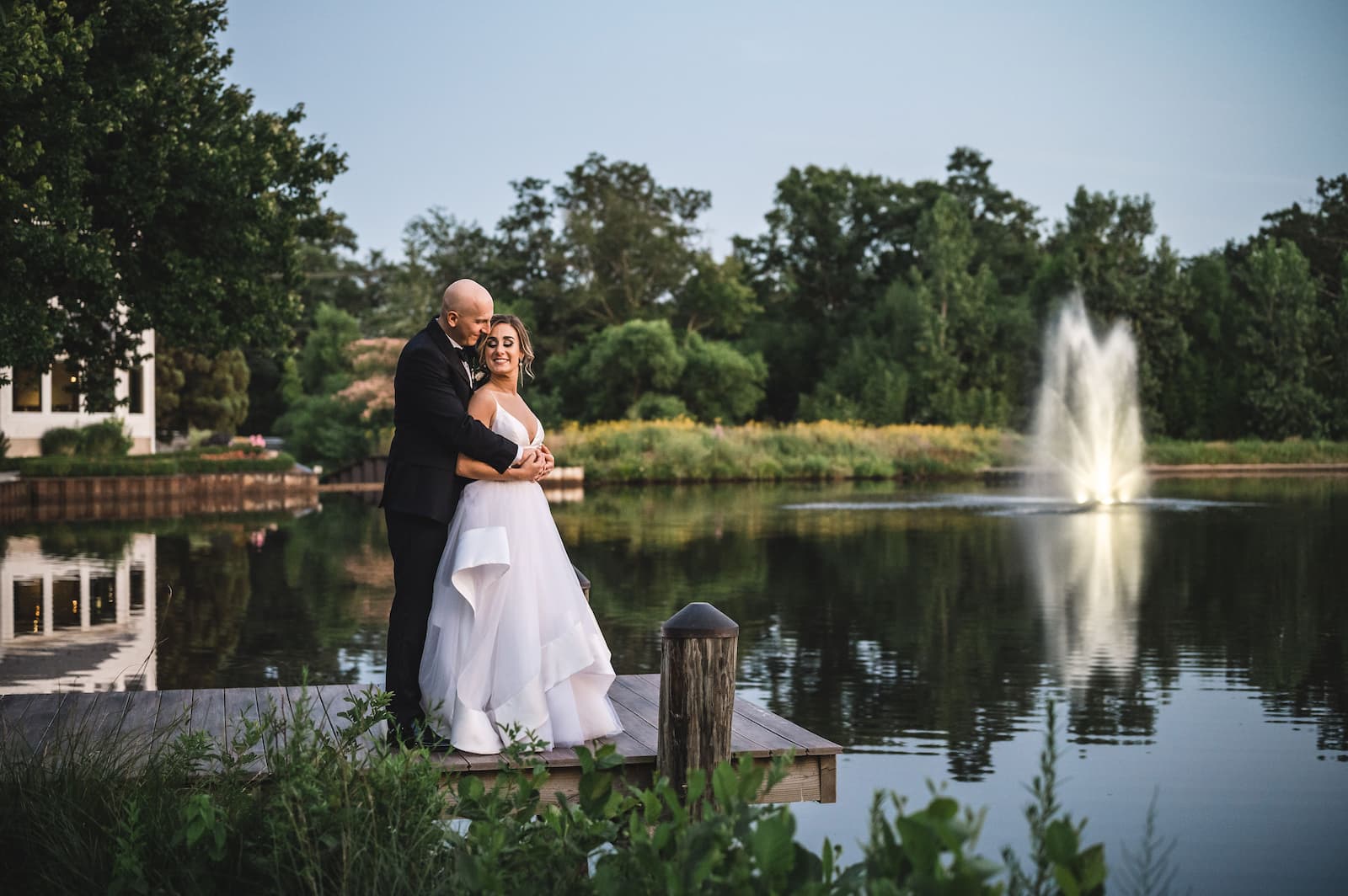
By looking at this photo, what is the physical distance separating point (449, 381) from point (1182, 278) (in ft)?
174

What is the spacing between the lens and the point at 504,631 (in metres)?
5.91

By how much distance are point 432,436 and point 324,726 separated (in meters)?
1.25

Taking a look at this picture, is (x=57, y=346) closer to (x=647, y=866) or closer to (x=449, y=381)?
(x=449, y=381)

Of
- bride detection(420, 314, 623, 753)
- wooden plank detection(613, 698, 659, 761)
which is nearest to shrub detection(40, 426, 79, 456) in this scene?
wooden plank detection(613, 698, 659, 761)

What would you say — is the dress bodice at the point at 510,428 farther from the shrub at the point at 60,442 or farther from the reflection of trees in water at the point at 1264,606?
the shrub at the point at 60,442

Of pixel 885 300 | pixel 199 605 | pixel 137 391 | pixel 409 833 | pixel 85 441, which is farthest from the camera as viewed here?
pixel 885 300

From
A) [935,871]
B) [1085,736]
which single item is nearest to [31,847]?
[935,871]

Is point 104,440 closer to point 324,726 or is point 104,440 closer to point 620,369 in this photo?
point 620,369

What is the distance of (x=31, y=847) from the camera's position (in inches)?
177

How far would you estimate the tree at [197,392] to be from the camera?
142 feet

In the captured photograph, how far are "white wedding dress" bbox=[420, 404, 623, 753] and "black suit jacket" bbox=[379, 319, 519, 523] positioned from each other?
0.45ft

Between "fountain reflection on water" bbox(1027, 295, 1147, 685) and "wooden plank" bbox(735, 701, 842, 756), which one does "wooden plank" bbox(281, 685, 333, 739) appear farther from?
"fountain reflection on water" bbox(1027, 295, 1147, 685)

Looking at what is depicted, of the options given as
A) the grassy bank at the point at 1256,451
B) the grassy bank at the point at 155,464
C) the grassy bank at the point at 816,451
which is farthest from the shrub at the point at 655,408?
the grassy bank at the point at 155,464

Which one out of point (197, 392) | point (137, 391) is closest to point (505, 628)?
point (137, 391)
